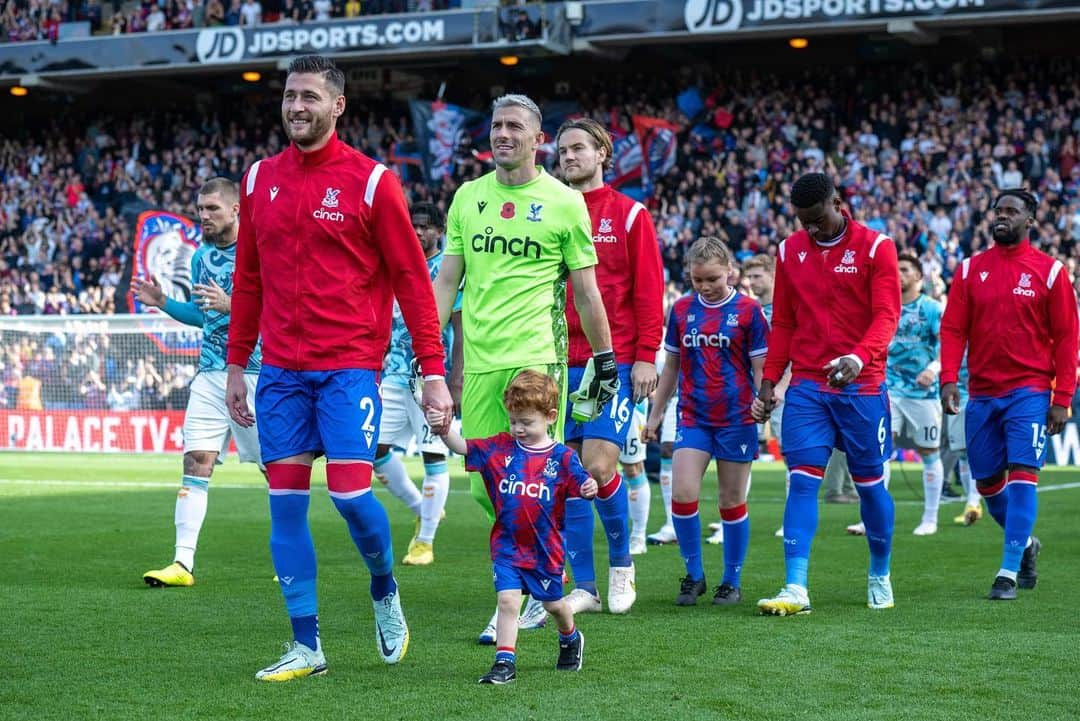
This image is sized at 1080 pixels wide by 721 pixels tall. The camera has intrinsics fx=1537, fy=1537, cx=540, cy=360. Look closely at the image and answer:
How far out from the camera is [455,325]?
797 cm

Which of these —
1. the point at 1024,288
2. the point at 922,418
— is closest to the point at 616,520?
the point at 1024,288

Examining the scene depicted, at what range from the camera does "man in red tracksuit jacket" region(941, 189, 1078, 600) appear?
876 cm

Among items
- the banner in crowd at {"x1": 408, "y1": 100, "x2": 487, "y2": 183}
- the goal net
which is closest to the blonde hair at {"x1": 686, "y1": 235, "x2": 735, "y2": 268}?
the goal net

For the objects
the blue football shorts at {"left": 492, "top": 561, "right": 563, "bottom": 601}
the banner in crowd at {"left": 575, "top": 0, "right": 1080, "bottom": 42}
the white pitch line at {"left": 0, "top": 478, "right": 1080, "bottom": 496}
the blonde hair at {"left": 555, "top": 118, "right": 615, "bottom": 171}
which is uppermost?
the banner in crowd at {"left": 575, "top": 0, "right": 1080, "bottom": 42}

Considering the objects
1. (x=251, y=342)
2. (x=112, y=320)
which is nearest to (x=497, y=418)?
(x=251, y=342)

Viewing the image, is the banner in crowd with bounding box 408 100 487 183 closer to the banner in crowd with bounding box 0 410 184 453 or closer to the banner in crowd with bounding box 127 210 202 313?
the banner in crowd with bounding box 127 210 202 313

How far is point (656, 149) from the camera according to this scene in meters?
32.9

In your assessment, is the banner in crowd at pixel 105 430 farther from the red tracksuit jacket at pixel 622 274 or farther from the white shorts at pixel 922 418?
the red tracksuit jacket at pixel 622 274

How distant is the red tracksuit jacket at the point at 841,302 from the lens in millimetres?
7910

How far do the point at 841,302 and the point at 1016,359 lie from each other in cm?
140

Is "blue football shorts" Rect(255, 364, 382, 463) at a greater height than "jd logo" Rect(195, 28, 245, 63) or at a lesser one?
lesser

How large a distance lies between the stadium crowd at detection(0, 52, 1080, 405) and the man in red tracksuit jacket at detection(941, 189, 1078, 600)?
16.0 meters

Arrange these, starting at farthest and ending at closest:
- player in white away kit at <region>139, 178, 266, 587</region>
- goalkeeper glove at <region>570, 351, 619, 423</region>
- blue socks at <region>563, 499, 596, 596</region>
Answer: player in white away kit at <region>139, 178, 266, 587</region>
blue socks at <region>563, 499, 596, 596</region>
goalkeeper glove at <region>570, 351, 619, 423</region>

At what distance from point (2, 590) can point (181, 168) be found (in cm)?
3188
